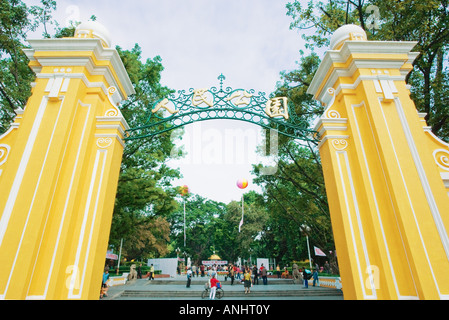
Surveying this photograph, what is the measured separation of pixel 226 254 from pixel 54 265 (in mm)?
35882

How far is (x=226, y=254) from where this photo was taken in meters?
37.2

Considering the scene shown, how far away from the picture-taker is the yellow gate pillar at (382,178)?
11.1ft

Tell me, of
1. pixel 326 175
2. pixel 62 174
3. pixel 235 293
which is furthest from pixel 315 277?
pixel 62 174

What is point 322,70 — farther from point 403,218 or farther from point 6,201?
point 6,201

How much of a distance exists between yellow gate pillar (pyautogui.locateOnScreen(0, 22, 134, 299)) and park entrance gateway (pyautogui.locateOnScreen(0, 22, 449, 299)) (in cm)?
2

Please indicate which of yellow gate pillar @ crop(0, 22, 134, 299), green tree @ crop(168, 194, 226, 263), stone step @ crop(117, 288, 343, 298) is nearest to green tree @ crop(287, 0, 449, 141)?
yellow gate pillar @ crop(0, 22, 134, 299)

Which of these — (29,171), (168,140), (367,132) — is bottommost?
(29,171)

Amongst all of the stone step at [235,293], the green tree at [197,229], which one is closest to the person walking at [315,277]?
the stone step at [235,293]

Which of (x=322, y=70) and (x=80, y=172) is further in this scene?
(x=322, y=70)

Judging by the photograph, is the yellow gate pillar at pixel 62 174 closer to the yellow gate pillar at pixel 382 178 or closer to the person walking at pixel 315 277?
the yellow gate pillar at pixel 382 178

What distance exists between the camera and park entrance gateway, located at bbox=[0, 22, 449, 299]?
3.39 m

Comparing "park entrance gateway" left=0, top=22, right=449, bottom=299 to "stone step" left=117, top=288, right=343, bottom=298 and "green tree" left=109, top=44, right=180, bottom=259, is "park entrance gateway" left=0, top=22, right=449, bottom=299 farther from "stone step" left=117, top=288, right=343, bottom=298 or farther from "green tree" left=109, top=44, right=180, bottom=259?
"stone step" left=117, top=288, right=343, bottom=298

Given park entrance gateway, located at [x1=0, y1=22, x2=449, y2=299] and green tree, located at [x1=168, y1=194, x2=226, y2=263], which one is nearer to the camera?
park entrance gateway, located at [x1=0, y1=22, x2=449, y2=299]
